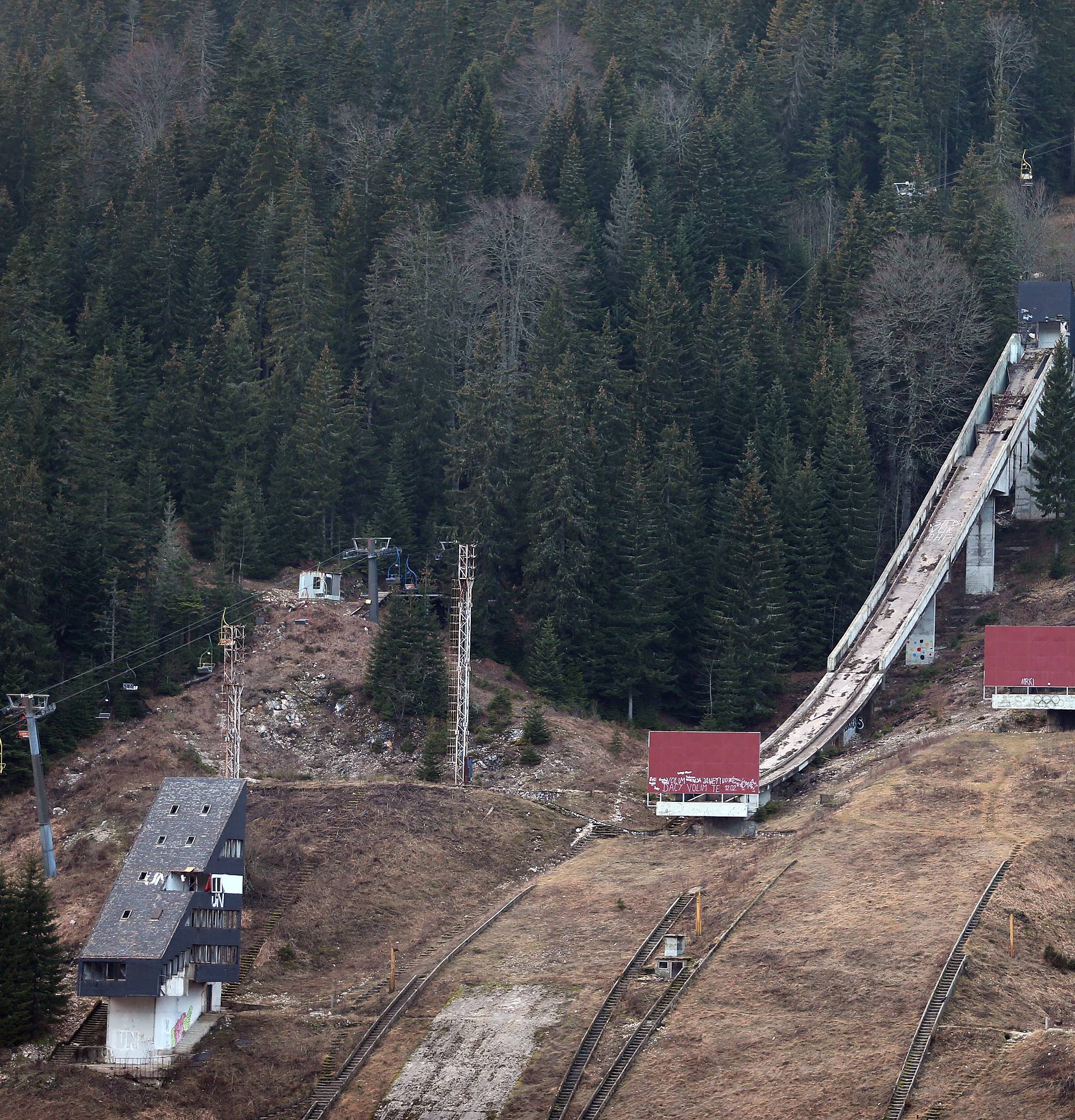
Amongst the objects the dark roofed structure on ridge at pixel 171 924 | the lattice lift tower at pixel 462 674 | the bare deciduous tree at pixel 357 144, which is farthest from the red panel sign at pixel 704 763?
the bare deciduous tree at pixel 357 144

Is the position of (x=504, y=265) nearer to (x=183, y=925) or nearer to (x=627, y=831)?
(x=627, y=831)

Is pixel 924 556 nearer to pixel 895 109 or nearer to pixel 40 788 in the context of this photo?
pixel 40 788

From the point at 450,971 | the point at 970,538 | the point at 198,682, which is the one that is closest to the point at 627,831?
the point at 450,971

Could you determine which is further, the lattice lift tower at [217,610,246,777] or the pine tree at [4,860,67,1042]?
the lattice lift tower at [217,610,246,777]

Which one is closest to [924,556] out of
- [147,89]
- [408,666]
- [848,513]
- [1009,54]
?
[848,513]

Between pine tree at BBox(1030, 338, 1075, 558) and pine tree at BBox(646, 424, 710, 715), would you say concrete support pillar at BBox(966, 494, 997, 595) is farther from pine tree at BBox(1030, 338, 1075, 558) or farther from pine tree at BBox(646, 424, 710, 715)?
pine tree at BBox(646, 424, 710, 715)

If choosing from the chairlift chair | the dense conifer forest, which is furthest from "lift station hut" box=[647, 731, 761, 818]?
the chairlift chair
